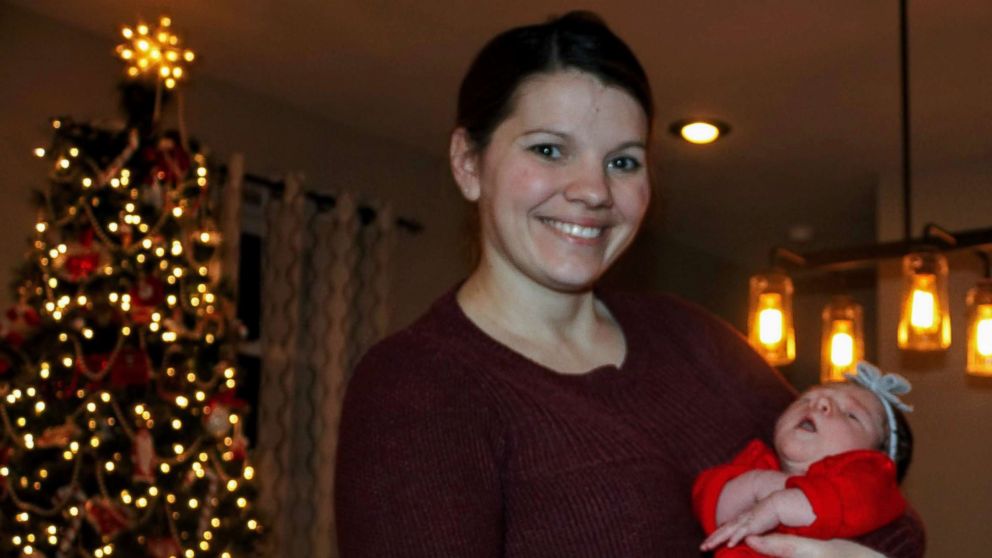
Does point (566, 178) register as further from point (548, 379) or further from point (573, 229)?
point (548, 379)

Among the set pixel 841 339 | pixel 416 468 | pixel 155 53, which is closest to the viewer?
pixel 416 468

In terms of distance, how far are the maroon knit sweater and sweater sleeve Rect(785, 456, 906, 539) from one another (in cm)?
3

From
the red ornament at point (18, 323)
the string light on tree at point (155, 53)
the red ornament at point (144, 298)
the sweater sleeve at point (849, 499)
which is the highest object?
the string light on tree at point (155, 53)

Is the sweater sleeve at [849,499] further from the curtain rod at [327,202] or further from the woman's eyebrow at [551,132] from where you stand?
the curtain rod at [327,202]

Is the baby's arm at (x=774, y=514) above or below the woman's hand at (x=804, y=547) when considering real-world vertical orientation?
above

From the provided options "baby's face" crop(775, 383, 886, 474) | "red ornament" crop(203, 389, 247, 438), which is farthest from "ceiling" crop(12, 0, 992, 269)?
"baby's face" crop(775, 383, 886, 474)

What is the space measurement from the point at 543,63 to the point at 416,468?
474mm

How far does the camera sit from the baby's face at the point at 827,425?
156 cm

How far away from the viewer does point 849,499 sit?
1.45m

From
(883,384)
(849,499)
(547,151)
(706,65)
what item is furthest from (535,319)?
(706,65)

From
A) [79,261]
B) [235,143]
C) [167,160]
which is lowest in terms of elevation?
[79,261]

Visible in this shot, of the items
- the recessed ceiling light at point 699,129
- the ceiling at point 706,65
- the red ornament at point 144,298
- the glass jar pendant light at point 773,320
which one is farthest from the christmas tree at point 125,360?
the recessed ceiling light at point 699,129

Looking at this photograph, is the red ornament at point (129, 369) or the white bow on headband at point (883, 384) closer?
the white bow on headband at point (883, 384)

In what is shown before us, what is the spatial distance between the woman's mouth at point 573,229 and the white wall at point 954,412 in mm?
3966
